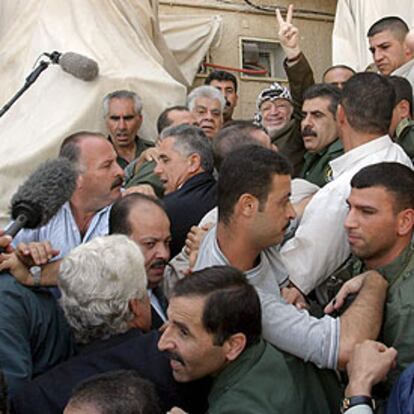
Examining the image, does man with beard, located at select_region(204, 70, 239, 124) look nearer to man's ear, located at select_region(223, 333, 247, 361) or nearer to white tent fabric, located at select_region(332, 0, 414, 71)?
white tent fabric, located at select_region(332, 0, 414, 71)

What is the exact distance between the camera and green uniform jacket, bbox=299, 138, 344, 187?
3838mm

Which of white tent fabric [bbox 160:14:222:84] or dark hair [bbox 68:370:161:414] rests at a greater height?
white tent fabric [bbox 160:14:222:84]

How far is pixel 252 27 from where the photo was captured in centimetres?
821

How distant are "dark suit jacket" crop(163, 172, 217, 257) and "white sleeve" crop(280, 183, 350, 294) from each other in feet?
1.65

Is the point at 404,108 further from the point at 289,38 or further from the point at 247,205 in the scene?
the point at 247,205

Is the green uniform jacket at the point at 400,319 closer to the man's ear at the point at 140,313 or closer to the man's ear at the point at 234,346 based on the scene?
the man's ear at the point at 234,346

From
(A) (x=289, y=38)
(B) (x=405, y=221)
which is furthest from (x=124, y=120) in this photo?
(B) (x=405, y=221)

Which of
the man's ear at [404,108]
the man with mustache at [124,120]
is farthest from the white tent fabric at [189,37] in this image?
the man's ear at [404,108]

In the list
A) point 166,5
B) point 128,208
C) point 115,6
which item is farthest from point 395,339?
point 166,5

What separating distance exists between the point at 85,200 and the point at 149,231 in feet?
1.82

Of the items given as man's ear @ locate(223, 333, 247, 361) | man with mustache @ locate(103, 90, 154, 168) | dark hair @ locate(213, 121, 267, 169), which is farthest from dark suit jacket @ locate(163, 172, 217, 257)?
Answer: man with mustache @ locate(103, 90, 154, 168)

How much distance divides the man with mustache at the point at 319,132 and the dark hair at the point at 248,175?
4.33 ft

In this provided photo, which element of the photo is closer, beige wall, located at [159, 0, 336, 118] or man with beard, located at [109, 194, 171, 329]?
man with beard, located at [109, 194, 171, 329]

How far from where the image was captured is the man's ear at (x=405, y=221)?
8.62 feet
